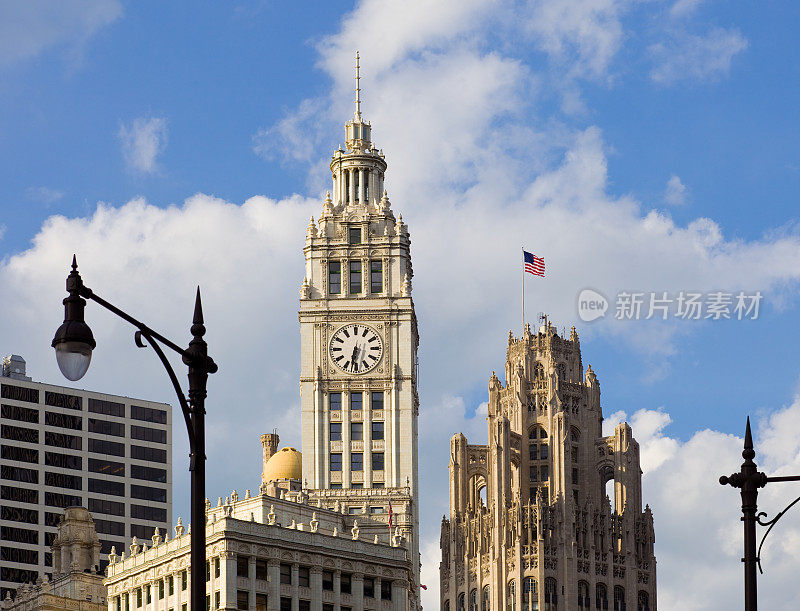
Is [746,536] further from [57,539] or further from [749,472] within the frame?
[57,539]

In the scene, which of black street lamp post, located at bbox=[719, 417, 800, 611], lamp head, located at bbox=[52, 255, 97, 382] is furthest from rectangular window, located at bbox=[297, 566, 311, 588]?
lamp head, located at bbox=[52, 255, 97, 382]

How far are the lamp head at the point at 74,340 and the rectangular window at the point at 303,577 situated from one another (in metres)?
129

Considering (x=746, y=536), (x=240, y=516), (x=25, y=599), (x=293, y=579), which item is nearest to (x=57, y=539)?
(x=25, y=599)

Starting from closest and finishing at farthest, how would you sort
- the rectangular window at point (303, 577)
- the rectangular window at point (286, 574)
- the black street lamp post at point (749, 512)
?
the black street lamp post at point (749, 512) → the rectangular window at point (286, 574) → the rectangular window at point (303, 577)

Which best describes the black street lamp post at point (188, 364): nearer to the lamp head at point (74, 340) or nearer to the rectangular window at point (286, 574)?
the lamp head at point (74, 340)

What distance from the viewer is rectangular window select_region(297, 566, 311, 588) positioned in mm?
168750

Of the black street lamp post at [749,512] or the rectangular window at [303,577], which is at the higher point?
the rectangular window at [303,577]

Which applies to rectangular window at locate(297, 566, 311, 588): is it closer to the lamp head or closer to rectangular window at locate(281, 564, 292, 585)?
rectangular window at locate(281, 564, 292, 585)

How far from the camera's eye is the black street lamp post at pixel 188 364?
135 ft

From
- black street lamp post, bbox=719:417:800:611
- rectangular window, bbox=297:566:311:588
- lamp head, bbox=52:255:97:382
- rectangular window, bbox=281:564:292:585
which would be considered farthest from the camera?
rectangular window, bbox=297:566:311:588

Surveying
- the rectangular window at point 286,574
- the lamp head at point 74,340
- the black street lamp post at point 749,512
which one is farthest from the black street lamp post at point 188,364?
the rectangular window at point 286,574

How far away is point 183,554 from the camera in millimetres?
166000

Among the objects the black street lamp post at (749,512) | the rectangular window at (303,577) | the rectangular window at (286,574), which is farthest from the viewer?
the rectangular window at (303,577)

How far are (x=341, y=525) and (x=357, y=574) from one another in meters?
18.5
